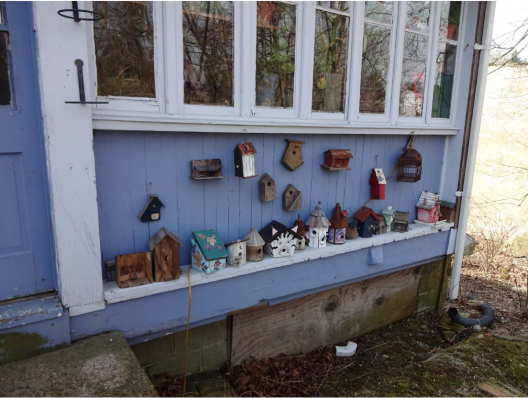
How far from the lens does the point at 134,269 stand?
2.41 metres

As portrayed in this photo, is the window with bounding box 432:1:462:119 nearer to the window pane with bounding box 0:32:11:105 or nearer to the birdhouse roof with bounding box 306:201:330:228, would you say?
the birdhouse roof with bounding box 306:201:330:228

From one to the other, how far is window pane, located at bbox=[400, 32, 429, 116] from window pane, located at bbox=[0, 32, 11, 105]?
3.19m

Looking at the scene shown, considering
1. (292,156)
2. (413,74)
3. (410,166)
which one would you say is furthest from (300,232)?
(413,74)

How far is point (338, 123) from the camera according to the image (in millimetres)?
3189

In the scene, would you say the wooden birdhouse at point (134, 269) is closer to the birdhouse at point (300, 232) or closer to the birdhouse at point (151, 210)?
the birdhouse at point (151, 210)

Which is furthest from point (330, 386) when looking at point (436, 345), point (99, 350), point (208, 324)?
point (99, 350)

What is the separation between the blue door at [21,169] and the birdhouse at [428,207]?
351 cm

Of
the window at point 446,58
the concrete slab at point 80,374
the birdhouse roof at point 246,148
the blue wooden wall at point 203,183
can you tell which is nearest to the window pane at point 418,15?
the window at point 446,58

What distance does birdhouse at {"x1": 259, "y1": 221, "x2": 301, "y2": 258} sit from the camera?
2.93m

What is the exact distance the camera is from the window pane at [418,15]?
3.52m

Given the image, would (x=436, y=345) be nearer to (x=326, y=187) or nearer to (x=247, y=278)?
(x=326, y=187)

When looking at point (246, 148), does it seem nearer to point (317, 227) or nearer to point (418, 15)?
point (317, 227)

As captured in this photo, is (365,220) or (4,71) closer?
(4,71)

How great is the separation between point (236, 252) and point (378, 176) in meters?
1.61
